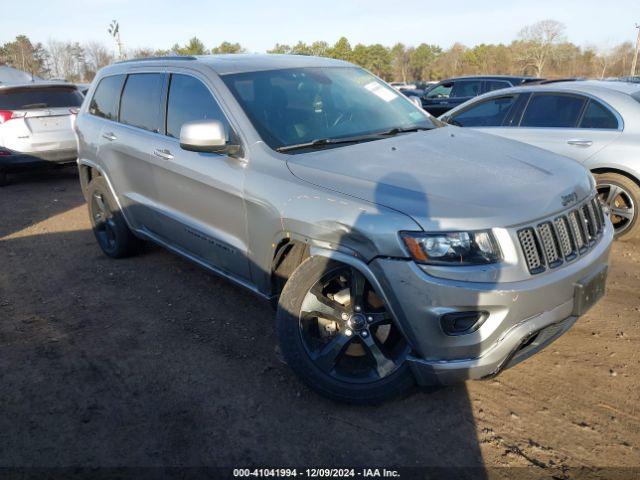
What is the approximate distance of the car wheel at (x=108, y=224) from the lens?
512 centimetres

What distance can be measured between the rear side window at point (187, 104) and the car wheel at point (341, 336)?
130cm

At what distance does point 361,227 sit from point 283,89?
1570 millimetres

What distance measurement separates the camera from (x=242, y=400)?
3084 millimetres

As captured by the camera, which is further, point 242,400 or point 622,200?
point 622,200

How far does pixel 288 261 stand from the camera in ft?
10.5

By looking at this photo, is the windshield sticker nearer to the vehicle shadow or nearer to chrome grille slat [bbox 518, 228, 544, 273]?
the vehicle shadow

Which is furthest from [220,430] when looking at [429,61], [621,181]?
[429,61]

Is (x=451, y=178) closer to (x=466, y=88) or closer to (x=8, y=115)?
(x=8, y=115)

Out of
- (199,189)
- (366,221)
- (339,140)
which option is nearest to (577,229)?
(366,221)

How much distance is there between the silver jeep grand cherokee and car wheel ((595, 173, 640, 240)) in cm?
230

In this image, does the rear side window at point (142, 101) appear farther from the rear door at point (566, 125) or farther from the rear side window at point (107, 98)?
the rear door at point (566, 125)

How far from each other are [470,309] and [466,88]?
36.4 feet

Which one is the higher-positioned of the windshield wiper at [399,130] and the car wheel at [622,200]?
the windshield wiper at [399,130]

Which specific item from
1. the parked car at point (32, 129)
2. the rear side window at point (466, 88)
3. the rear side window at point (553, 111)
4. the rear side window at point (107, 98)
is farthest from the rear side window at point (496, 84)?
the rear side window at point (107, 98)
